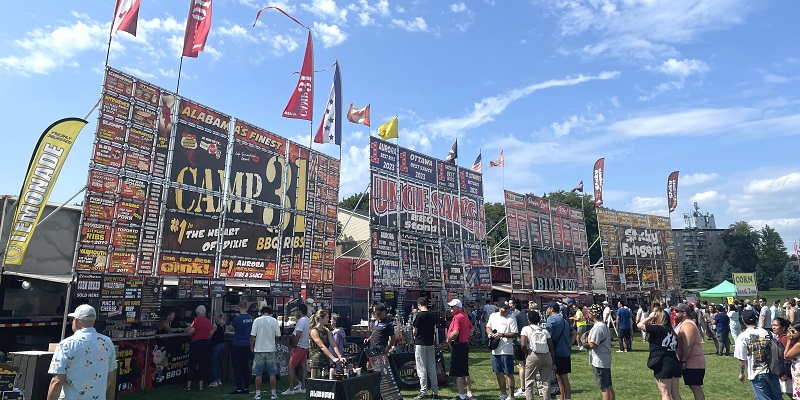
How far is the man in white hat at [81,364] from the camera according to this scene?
473 cm

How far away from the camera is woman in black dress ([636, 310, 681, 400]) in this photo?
7504mm

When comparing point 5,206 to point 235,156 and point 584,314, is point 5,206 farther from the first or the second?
point 584,314

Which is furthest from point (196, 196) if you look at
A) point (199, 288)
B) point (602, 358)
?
point (602, 358)

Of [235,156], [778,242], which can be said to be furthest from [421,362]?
[778,242]

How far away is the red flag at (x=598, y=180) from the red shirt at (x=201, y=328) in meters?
29.9

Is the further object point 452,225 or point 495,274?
point 495,274

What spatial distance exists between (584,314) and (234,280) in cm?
1360

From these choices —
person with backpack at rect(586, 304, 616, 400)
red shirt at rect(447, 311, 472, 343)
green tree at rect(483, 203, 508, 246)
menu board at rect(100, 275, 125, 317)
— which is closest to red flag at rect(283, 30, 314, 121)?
menu board at rect(100, 275, 125, 317)

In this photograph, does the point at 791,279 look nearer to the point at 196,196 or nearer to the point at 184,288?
the point at 196,196

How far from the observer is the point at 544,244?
98.3 feet

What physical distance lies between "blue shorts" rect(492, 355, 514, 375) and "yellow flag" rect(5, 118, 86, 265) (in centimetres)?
938

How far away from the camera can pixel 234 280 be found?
50.0 feet

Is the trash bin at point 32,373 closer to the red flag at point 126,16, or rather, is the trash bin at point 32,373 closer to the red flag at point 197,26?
the red flag at point 126,16

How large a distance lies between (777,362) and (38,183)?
13220mm
